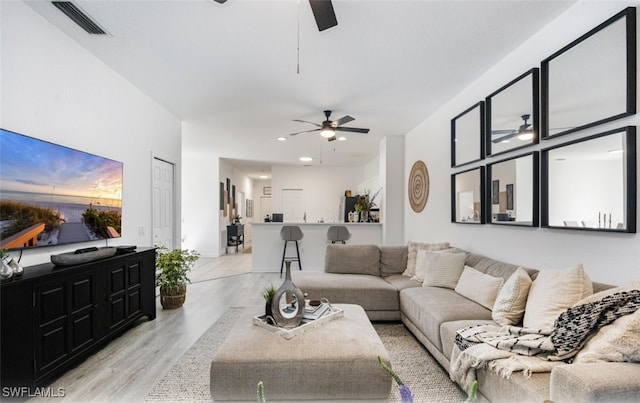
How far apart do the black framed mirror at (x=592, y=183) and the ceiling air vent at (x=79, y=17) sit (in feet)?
11.9

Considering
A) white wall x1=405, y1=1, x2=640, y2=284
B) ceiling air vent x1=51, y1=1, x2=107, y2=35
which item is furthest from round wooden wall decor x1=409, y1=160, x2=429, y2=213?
ceiling air vent x1=51, y1=1, x2=107, y2=35

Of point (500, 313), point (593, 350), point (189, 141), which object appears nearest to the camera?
point (593, 350)

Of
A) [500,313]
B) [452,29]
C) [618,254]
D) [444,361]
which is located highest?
[452,29]

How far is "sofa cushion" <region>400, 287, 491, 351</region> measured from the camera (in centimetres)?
236

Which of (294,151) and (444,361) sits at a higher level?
(294,151)

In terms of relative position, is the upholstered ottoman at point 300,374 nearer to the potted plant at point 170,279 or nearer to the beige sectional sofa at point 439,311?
the beige sectional sofa at point 439,311

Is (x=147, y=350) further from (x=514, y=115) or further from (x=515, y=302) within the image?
(x=514, y=115)

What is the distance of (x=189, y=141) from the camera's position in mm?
6605

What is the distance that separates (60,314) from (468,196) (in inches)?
154

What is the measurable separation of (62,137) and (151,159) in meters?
1.47

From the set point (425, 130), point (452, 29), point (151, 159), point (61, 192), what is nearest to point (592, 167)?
point (452, 29)

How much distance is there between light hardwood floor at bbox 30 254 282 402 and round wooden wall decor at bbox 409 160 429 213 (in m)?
2.92

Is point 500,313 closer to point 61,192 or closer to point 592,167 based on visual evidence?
point 592,167

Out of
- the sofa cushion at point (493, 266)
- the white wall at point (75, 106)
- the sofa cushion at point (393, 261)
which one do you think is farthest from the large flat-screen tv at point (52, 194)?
the sofa cushion at point (493, 266)
